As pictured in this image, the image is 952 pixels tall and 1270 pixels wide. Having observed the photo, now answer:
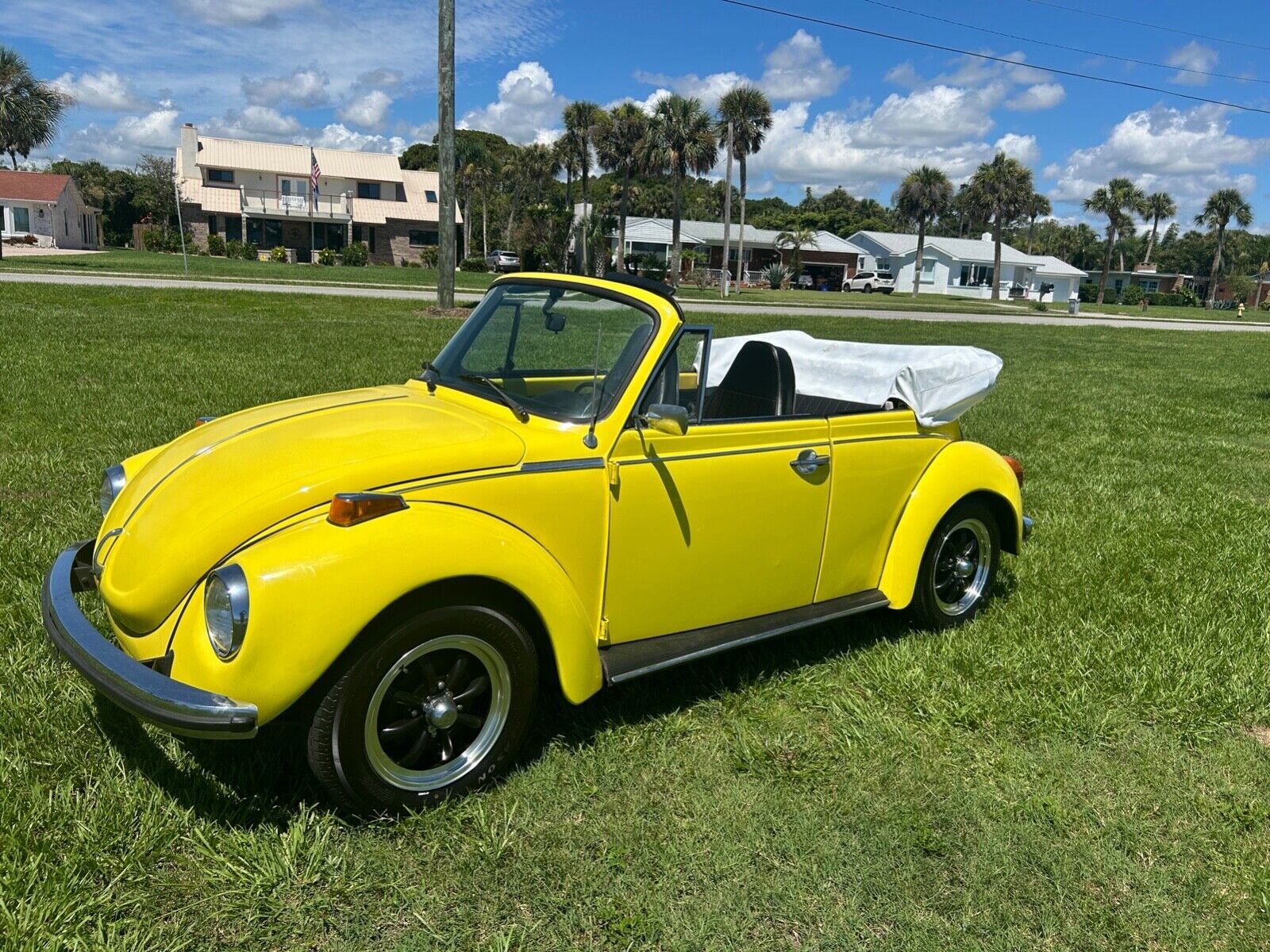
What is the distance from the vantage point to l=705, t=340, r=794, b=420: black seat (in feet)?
14.0

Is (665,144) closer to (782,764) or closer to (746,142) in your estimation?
(746,142)

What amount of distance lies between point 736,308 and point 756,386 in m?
27.3

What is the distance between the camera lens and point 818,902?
265cm

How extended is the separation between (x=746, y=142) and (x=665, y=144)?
19.4ft

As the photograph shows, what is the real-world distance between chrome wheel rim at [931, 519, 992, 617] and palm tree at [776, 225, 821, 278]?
63.9 meters

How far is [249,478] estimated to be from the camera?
283cm

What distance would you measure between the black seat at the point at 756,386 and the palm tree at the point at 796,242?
2527 inches

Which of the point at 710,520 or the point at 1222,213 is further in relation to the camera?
the point at 1222,213

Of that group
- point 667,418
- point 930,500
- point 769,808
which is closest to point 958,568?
point 930,500

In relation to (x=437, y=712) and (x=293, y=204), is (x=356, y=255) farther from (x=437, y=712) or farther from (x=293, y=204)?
(x=437, y=712)

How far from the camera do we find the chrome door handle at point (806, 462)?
369 centimetres

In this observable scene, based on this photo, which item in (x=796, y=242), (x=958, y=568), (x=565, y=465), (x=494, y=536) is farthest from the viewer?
(x=796, y=242)

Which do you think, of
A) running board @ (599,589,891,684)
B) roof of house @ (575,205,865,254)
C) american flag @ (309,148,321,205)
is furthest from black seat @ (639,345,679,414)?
roof of house @ (575,205,865,254)

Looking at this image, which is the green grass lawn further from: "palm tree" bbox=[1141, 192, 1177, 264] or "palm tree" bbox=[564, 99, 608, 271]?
"palm tree" bbox=[1141, 192, 1177, 264]
